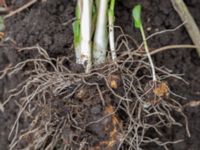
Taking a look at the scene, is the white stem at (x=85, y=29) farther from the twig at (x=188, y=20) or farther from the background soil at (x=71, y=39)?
the twig at (x=188, y=20)

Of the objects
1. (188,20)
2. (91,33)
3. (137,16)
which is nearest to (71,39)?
Result: (91,33)

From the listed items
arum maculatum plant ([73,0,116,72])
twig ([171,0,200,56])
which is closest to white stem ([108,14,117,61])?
arum maculatum plant ([73,0,116,72])

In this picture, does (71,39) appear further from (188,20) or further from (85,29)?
(188,20)

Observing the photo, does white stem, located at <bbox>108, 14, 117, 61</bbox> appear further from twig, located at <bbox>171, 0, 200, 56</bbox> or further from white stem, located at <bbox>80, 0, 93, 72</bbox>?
twig, located at <bbox>171, 0, 200, 56</bbox>

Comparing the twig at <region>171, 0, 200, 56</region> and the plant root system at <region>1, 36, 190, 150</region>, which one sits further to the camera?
the twig at <region>171, 0, 200, 56</region>

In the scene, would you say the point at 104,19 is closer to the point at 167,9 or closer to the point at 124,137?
the point at 167,9

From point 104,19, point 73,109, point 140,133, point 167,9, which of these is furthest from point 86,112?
point 167,9
